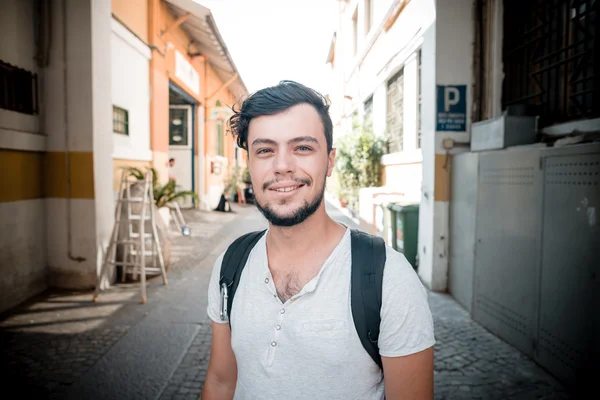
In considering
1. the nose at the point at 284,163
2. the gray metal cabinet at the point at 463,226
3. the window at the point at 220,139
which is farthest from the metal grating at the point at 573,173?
the window at the point at 220,139

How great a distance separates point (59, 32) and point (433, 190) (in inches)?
212

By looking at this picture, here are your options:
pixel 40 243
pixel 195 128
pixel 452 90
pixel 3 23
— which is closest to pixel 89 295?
pixel 40 243

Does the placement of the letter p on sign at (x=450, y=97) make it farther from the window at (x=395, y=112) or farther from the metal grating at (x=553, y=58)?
the window at (x=395, y=112)

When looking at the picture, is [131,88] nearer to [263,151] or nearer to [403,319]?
[263,151]

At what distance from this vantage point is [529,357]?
3.80m

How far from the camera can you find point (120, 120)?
791cm

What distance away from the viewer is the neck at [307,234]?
1.70 metres

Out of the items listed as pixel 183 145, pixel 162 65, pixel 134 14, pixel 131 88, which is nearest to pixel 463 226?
pixel 131 88

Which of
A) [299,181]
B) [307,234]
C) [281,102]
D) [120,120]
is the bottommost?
[307,234]

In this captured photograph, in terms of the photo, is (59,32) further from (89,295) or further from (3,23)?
(89,295)

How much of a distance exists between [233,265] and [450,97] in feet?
15.7

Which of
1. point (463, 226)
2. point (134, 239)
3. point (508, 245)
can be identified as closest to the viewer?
point (508, 245)

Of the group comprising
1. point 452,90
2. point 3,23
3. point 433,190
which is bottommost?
point 433,190

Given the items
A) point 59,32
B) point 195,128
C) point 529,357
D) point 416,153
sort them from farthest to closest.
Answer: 1. point 195,128
2. point 416,153
3. point 59,32
4. point 529,357
